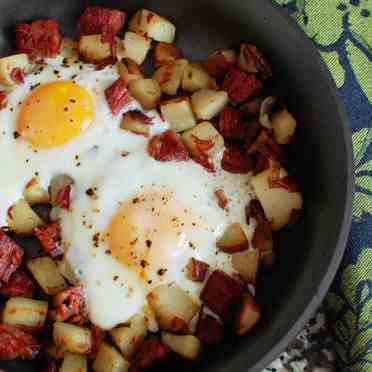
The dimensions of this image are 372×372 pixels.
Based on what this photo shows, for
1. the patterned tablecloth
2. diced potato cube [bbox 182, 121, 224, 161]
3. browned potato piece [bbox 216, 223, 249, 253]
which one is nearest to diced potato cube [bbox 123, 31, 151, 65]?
diced potato cube [bbox 182, 121, 224, 161]

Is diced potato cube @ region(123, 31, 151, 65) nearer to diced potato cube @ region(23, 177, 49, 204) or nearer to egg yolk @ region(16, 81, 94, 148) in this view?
egg yolk @ region(16, 81, 94, 148)

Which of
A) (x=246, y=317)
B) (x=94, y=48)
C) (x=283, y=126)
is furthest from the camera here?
(x=94, y=48)

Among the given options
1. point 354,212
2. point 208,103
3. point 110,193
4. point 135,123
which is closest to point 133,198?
point 110,193

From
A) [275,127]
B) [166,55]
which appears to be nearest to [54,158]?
[166,55]

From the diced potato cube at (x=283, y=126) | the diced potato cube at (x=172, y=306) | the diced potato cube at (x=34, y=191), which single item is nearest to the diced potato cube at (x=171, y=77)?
the diced potato cube at (x=283, y=126)

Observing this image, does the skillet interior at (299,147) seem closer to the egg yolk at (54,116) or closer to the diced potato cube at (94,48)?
the diced potato cube at (94,48)

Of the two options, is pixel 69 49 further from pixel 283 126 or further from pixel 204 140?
pixel 283 126
